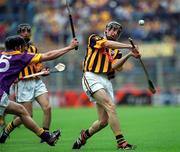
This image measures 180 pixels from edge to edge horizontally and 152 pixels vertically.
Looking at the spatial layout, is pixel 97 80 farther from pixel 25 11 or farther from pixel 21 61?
pixel 25 11

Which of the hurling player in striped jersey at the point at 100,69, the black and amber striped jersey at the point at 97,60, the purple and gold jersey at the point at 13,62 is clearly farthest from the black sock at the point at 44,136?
the black and amber striped jersey at the point at 97,60

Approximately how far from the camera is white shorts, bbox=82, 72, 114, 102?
38.3ft

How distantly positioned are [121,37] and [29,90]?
15.2 metres

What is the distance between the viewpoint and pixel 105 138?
45.4ft

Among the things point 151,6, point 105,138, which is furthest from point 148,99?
point 105,138

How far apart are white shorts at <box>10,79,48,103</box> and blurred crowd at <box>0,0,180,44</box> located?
15152mm

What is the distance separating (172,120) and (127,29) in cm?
1049

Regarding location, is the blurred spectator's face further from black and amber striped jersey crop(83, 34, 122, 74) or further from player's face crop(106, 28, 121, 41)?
player's face crop(106, 28, 121, 41)

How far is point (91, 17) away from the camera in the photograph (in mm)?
29953

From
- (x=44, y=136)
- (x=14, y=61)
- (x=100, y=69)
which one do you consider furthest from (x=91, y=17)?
(x=14, y=61)

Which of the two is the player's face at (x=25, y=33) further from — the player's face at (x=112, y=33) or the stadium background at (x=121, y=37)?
the stadium background at (x=121, y=37)

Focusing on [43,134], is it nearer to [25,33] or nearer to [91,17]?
[25,33]

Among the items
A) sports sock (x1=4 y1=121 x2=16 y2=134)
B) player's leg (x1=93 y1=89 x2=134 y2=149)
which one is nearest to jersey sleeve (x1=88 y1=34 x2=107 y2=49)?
player's leg (x1=93 y1=89 x2=134 y2=149)

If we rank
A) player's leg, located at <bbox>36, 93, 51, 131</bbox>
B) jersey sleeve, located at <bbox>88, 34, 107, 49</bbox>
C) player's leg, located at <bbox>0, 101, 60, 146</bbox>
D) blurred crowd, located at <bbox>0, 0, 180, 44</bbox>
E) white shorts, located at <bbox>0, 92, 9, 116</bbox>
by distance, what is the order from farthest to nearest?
blurred crowd, located at <bbox>0, 0, 180, 44</bbox> → player's leg, located at <bbox>36, 93, 51, 131</bbox> → jersey sleeve, located at <bbox>88, 34, 107, 49</bbox> → player's leg, located at <bbox>0, 101, 60, 146</bbox> → white shorts, located at <bbox>0, 92, 9, 116</bbox>
